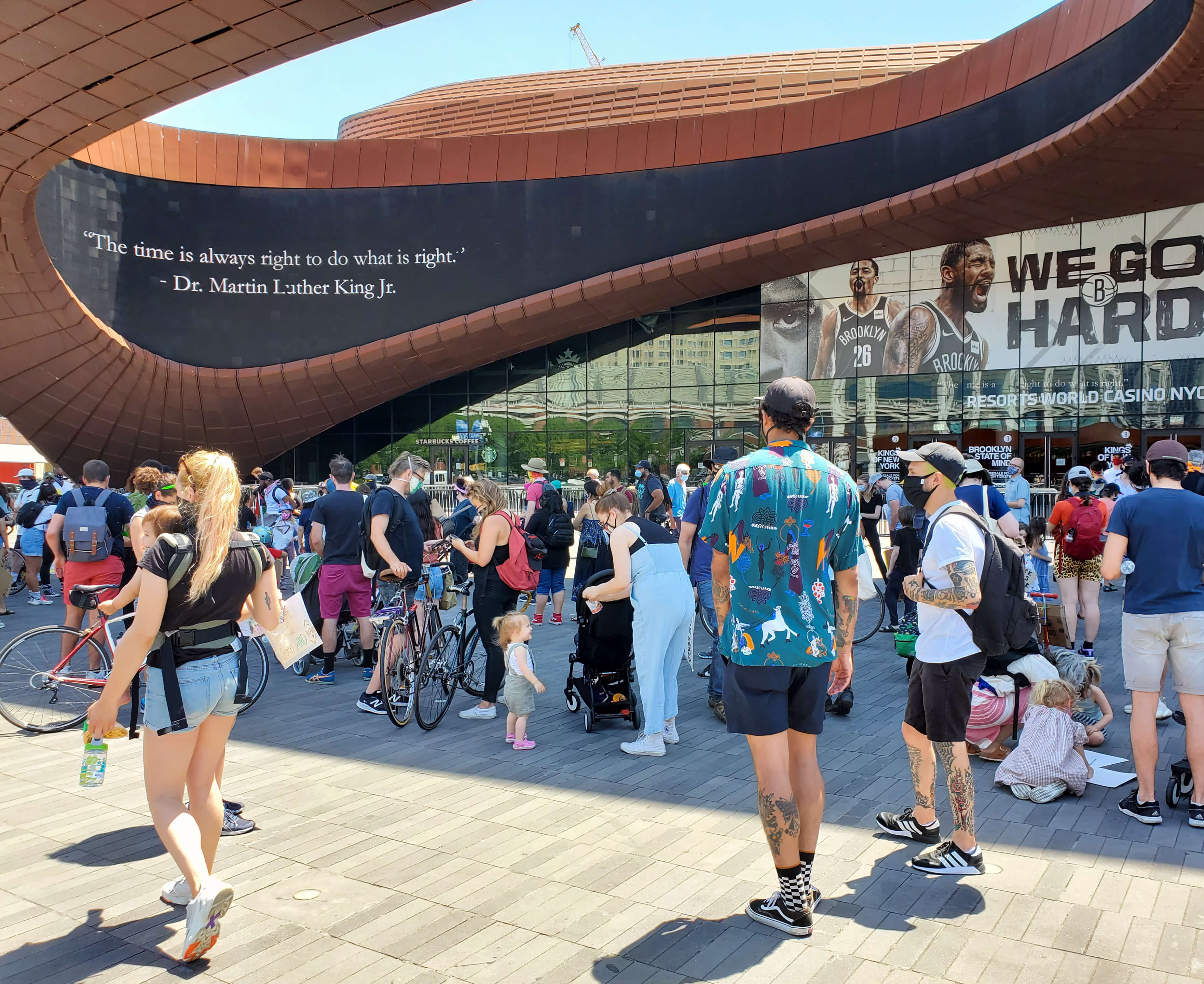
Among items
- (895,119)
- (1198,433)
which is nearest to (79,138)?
(895,119)

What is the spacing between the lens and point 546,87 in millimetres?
39938

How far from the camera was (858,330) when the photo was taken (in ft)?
84.8

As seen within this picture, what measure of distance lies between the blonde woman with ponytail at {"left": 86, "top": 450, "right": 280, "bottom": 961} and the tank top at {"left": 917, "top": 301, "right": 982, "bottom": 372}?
24220mm

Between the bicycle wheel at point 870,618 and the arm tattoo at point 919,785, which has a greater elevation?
the arm tattoo at point 919,785

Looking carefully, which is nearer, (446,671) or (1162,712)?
(1162,712)

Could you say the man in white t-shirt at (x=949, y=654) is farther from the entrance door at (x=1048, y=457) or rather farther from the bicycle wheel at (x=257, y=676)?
the entrance door at (x=1048, y=457)

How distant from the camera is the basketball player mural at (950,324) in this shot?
24.2 metres

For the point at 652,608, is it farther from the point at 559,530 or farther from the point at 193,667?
the point at 559,530

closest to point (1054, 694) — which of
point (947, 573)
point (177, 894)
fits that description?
point (947, 573)

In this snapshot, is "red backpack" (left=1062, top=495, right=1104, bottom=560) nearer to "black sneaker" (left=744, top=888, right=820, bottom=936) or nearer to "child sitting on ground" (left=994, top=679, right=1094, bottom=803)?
"child sitting on ground" (left=994, top=679, right=1094, bottom=803)

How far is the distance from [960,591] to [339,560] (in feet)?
18.4

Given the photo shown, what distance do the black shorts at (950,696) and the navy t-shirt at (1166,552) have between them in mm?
1266

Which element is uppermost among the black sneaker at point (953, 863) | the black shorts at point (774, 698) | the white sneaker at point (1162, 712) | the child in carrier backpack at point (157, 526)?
the child in carrier backpack at point (157, 526)

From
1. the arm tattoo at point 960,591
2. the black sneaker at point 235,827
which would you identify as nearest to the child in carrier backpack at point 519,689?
the black sneaker at point 235,827
